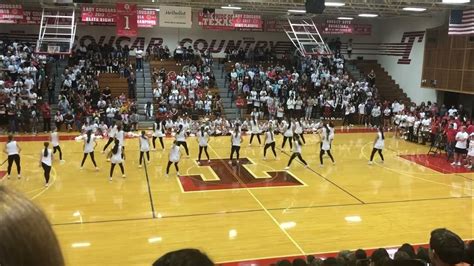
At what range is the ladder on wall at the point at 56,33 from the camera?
68.6 feet

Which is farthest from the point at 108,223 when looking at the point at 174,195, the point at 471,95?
→ the point at 471,95

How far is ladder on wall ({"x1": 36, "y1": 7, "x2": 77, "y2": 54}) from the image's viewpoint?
20.9 metres

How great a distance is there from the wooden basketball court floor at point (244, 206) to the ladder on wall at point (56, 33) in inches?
220

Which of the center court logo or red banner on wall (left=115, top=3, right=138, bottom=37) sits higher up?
red banner on wall (left=115, top=3, right=138, bottom=37)

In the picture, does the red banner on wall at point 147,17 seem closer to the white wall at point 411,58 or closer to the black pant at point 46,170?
the black pant at point 46,170

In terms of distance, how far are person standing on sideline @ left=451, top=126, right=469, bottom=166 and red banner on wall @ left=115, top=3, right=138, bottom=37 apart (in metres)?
14.0

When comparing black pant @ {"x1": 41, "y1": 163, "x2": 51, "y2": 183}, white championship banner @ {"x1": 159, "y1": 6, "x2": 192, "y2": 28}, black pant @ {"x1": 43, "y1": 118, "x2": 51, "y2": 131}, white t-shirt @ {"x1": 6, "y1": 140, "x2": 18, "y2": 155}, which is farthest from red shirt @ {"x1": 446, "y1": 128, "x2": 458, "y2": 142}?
black pant @ {"x1": 43, "y1": 118, "x2": 51, "y2": 131}

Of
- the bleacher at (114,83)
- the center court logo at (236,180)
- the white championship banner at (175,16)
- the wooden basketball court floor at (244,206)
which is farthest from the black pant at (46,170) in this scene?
the bleacher at (114,83)

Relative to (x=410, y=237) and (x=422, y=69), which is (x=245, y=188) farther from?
(x=422, y=69)

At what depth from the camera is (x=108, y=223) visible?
10039mm

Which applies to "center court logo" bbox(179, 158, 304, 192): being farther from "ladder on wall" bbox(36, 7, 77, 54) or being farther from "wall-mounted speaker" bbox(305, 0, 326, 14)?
"ladder on wall" bbox(36, 7, 77, 54)

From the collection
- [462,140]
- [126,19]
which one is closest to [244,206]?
[462,140]

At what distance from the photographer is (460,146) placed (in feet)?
54.4

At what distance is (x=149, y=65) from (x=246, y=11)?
265 inches
